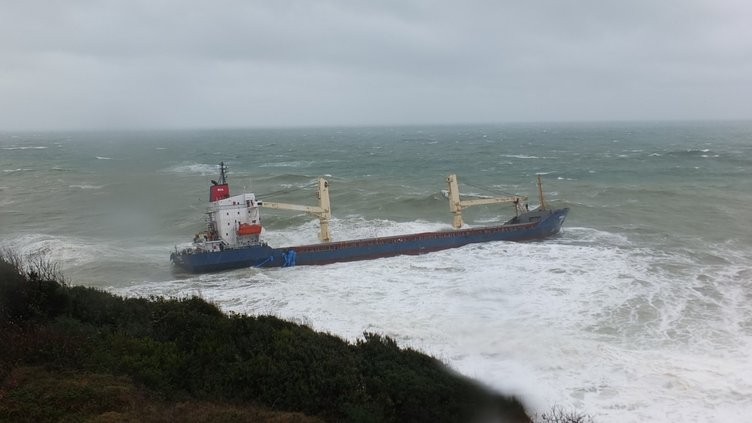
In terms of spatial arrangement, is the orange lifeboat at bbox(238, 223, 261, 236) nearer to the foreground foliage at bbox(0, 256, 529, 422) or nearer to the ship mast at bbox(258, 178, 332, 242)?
the ship mast at bbox(258, 178, 332, 242)

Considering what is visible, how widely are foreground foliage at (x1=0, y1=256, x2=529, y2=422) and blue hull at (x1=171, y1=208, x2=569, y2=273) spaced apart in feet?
43.2

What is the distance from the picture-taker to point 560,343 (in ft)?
51.0

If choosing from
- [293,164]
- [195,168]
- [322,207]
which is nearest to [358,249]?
[322,207]

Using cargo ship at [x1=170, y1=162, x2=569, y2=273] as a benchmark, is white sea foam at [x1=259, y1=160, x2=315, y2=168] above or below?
above

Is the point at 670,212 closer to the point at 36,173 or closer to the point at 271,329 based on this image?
the point at 271,329

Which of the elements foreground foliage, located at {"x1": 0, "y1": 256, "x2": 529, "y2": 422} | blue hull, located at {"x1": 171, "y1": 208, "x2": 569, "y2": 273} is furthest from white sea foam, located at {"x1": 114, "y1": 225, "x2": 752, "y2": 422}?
foreground foliage, located at {"x1": 0, "y1": 256, "x2": 529, "y2": 422}

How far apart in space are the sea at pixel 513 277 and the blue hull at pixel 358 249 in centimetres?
84

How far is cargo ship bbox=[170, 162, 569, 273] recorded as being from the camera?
1042 inches

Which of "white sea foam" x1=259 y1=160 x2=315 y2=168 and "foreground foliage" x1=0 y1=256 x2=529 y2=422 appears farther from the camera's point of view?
"white sea foam" x1=259 y1=160 x2=315 y2=168

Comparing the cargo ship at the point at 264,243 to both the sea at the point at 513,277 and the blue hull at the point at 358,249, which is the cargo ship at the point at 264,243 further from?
the sea at the point at 513,277

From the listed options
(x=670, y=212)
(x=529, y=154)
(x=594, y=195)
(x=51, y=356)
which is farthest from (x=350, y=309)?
(x=529, y=154)

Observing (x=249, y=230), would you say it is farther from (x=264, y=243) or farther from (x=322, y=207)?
(x=322, y=207)

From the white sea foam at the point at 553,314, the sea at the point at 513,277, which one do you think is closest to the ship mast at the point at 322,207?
the sea at the point at 513,277

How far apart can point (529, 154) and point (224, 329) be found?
90.3 meters
